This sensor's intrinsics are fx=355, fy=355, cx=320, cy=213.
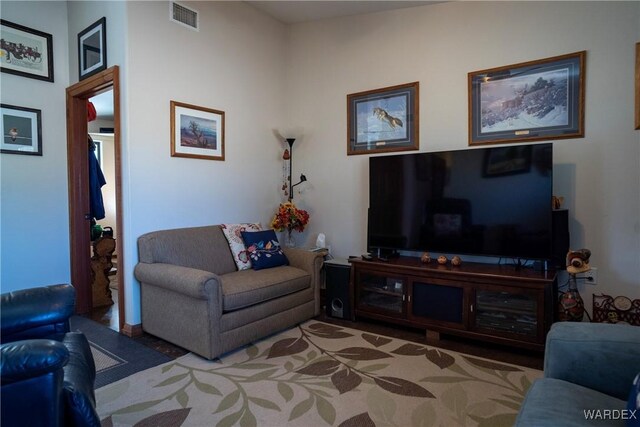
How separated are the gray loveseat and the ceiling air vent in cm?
183

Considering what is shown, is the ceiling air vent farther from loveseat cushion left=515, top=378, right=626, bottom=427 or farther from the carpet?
loveseat cushion left=515, top=378, right=626, bottom=427

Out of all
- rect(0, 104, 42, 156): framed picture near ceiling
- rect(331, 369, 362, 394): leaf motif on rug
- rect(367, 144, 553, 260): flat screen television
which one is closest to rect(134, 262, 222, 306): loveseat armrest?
rect(331, 369, 362, 394): leaf motif on rug

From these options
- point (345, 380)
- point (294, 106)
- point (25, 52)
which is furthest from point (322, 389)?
point (25, 52)

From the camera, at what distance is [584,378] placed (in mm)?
1294

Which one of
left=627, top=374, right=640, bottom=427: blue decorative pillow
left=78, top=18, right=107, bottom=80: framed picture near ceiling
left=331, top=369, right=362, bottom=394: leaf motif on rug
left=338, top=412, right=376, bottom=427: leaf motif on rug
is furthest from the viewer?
left=78, top=18, right=107, bottom=80: framed picture near ceiling

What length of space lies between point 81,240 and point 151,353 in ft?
5.46

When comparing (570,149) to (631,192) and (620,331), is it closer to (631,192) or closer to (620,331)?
(631,192)

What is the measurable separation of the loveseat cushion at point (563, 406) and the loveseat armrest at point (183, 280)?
1823mm

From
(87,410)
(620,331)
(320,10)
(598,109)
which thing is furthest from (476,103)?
(87,410)

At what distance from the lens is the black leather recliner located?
3.29 feet

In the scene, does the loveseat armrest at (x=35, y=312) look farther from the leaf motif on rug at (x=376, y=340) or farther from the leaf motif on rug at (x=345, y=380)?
the leaf motif on rug at (x=376, y=340)

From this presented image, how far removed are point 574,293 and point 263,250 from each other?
95.2 inches

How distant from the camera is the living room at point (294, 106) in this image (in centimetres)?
260

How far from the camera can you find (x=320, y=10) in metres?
3.67
